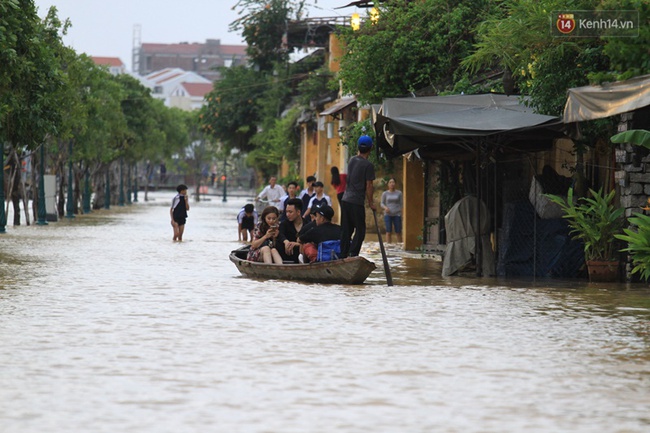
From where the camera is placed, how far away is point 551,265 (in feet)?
66.1

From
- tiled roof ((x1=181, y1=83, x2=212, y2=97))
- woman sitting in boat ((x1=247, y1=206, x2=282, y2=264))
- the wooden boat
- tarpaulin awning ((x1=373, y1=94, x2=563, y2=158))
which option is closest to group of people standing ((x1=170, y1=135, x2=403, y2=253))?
woman sitting in boat ((x1=247, y1=206, x2=282, y2=264))

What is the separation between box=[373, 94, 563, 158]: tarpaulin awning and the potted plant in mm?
1186

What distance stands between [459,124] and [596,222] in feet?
8.10

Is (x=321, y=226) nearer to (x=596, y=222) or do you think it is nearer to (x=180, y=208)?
(x=596, y=222)

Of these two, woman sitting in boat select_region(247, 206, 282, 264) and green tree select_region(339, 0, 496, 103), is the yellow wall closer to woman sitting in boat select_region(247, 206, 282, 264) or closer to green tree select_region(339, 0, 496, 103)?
green tree select_region(339, 0, 496, 103)

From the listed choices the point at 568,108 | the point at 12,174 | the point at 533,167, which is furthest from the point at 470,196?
the point at 12,174

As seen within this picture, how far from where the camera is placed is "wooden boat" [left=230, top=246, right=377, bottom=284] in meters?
17.6

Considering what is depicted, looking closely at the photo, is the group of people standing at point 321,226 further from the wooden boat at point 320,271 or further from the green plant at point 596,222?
the green plant at point 596,222

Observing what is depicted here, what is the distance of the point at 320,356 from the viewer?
1038cm

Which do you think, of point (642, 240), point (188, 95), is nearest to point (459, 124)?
point (642, 240)

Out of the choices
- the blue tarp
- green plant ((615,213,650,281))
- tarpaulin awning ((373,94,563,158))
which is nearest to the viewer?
green plant ((615,213,650,281))

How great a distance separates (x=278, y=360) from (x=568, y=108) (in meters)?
Answer: 8.79

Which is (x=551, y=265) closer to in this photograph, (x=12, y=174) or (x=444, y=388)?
(x=444, y=388)

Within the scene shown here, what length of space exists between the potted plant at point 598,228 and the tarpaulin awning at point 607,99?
1435 mm
